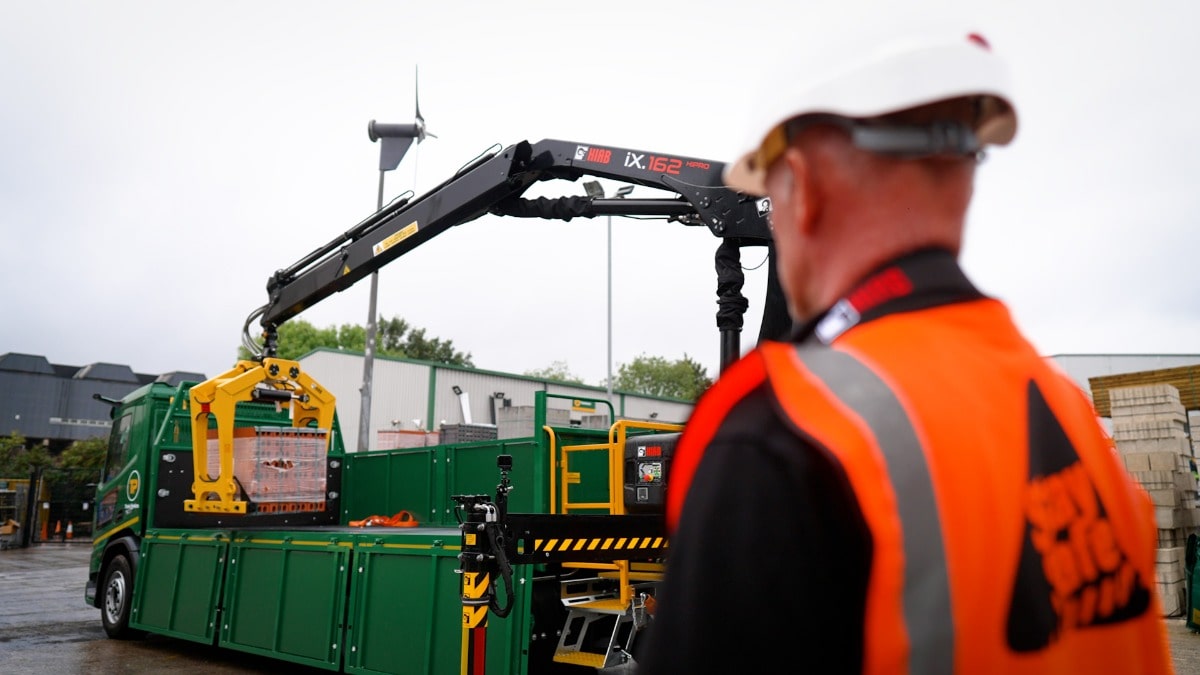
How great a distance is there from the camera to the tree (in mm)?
89812

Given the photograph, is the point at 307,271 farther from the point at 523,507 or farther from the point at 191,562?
the point at 523,507

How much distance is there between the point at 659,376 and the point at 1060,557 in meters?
89.9

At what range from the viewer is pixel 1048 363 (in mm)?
1392

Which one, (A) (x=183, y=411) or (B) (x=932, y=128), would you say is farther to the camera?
(A) (x=183, y=411)

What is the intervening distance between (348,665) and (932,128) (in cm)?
865

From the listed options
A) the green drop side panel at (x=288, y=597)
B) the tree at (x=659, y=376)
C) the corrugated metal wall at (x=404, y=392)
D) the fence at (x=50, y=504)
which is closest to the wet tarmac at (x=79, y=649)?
the green drop side panel at (x=288, y=597)

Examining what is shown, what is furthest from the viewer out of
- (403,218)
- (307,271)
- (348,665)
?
(307,271)

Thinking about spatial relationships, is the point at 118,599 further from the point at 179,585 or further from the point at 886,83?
the point at 886,83

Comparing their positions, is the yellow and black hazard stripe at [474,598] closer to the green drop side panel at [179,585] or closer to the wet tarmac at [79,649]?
the wet tarmac at [79,649]

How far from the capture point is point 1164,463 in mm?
14445

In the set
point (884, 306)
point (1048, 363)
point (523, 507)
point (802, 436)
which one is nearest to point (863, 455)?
point (802, 436)

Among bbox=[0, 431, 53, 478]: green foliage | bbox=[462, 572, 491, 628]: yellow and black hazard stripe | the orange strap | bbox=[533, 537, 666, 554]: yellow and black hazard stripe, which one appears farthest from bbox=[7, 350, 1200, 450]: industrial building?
bbox=[462, 572, 491, 628]: yellow and black hazard stripe

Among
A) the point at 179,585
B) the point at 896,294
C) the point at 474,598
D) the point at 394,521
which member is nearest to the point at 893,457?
the point at 896,294

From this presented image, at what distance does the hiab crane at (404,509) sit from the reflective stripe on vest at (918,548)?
4.50 meters
